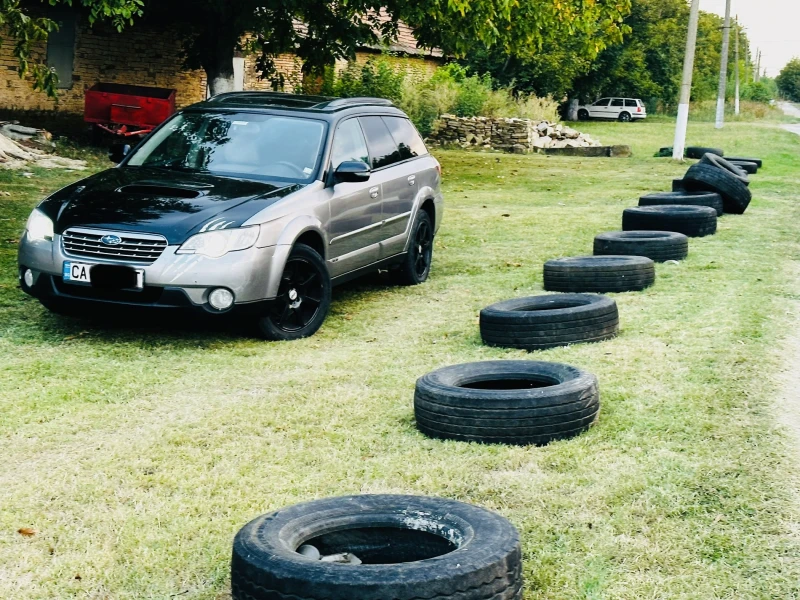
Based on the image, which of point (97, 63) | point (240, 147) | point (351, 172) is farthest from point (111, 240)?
point (97, 63)

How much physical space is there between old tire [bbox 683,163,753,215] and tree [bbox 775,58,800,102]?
16713 centimetres

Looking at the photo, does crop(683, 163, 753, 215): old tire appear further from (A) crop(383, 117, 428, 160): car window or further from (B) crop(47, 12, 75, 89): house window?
(B) crop(47, 12, 75, 89): house window

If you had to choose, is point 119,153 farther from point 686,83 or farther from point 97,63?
point 686,83

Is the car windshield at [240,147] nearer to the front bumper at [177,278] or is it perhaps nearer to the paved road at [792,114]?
the front bumper at [177,278]

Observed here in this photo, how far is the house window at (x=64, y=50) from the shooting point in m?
26.9

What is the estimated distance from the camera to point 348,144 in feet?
29.8

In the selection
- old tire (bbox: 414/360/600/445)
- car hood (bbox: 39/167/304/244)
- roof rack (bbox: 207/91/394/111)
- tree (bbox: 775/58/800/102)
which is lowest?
old tire (bbox: 414/360/600/445)

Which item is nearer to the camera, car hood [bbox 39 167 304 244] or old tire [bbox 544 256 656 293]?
car hood [bbox 39 167 304 244]

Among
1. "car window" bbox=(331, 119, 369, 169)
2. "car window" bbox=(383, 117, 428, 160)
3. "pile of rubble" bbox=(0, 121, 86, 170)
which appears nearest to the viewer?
"car window" bbox=(331, 119, 369, 169)

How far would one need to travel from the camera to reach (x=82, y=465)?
5.00 m

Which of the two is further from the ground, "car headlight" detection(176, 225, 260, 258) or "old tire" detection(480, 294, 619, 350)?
"car headlight" detection(176, 225, 260, 258)

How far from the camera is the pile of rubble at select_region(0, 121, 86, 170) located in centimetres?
1892

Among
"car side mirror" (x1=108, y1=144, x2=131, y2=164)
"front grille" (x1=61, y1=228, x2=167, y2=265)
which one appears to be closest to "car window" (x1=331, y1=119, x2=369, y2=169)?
"car side mirror" (x1=108, y1=144, x2=131, y2=164)

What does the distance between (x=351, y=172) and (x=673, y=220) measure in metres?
6.17
